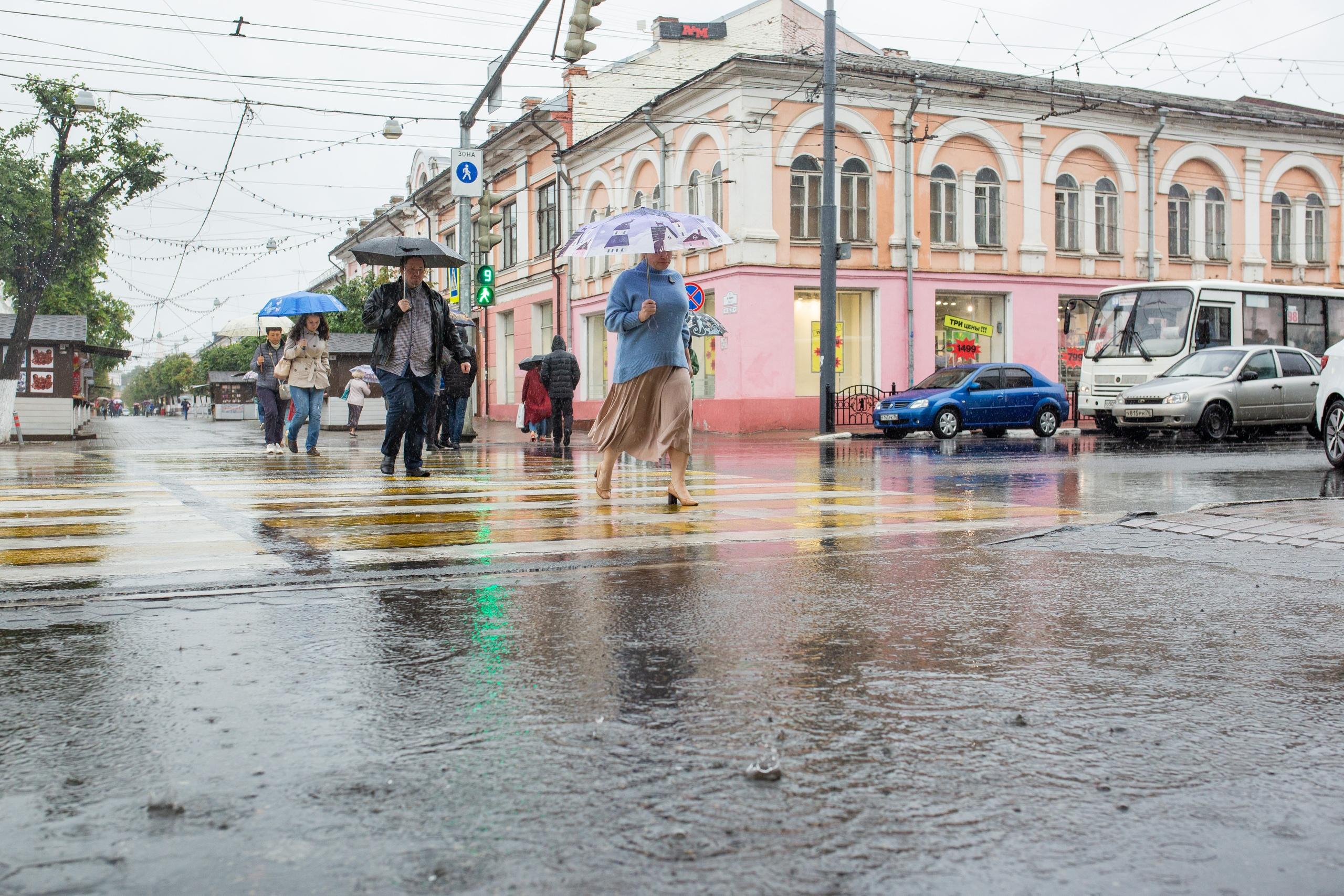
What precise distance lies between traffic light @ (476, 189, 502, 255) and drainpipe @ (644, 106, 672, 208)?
31.4ft

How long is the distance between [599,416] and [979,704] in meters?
5.81

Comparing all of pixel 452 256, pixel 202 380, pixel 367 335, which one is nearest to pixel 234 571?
pixel 452 256

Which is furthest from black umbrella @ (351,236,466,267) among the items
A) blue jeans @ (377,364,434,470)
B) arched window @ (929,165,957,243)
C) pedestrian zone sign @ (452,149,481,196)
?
arched window @ (929,165,957,243)

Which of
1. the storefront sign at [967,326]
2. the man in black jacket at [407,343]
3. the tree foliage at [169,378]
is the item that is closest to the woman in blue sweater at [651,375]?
the man in black jacket at [407,343]

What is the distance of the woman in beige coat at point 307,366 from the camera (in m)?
14.9

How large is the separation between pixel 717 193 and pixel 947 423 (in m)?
9.52

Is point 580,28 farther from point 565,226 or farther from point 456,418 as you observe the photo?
point 565,226

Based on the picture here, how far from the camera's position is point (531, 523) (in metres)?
7.43

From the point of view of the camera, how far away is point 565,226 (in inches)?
1467

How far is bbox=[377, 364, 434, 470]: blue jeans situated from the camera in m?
10.8

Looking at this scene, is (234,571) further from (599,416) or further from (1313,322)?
(1313,322)

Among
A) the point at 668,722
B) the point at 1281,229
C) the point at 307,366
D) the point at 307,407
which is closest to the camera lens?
the point at 668,722

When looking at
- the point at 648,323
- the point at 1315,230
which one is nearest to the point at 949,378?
the point at 648,323

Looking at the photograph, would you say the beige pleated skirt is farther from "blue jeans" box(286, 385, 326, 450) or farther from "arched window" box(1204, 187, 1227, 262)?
"arched window" box(1204, 187, 1227, 262)
